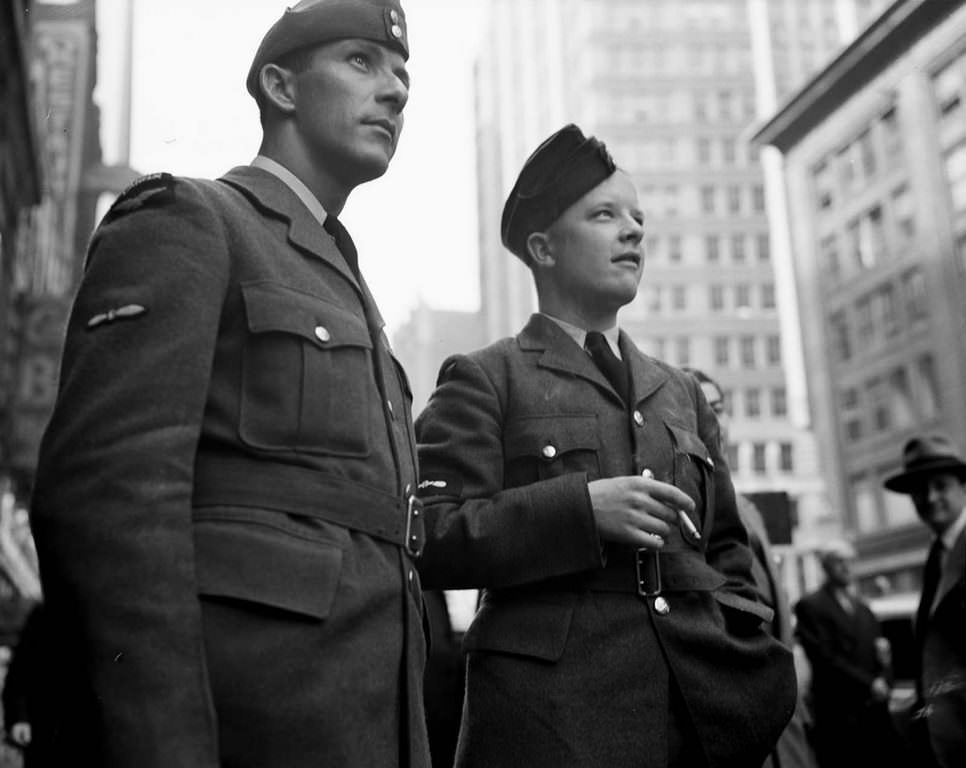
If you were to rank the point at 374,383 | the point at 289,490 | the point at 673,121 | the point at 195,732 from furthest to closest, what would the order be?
1. the point at 673,121
2. the point at 374,383
3. the point at 289,490
4. the point at 195,732

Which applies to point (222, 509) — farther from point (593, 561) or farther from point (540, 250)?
point (540, 250)

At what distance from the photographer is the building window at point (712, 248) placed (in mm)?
80812

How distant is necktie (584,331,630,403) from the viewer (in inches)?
130

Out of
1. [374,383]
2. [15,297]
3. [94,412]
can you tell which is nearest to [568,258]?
[374,383]

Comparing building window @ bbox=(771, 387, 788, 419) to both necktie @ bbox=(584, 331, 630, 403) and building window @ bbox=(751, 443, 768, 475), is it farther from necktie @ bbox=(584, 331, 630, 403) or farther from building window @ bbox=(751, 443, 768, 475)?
necktie @ bbox=(584, 331, 630, 403)

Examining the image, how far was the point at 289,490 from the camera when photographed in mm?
2074

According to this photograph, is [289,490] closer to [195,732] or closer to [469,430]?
[195,732]

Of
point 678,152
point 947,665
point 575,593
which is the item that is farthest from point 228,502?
point 678,152

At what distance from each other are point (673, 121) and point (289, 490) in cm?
8493

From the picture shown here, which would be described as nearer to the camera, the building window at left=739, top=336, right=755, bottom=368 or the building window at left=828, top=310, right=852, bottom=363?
the building window at left=828, top=310, right=852, bottom=363

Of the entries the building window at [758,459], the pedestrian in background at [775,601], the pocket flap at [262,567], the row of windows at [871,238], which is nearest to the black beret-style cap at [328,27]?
the pocket flap at [262,567]

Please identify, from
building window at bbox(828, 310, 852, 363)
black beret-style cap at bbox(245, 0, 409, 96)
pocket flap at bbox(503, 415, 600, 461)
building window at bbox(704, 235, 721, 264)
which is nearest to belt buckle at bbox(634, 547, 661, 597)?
pocket flap at bbox(503, 415, 600, 461)

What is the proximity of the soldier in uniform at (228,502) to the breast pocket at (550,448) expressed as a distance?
2.36 feet

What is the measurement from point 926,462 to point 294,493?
5.22 meters
